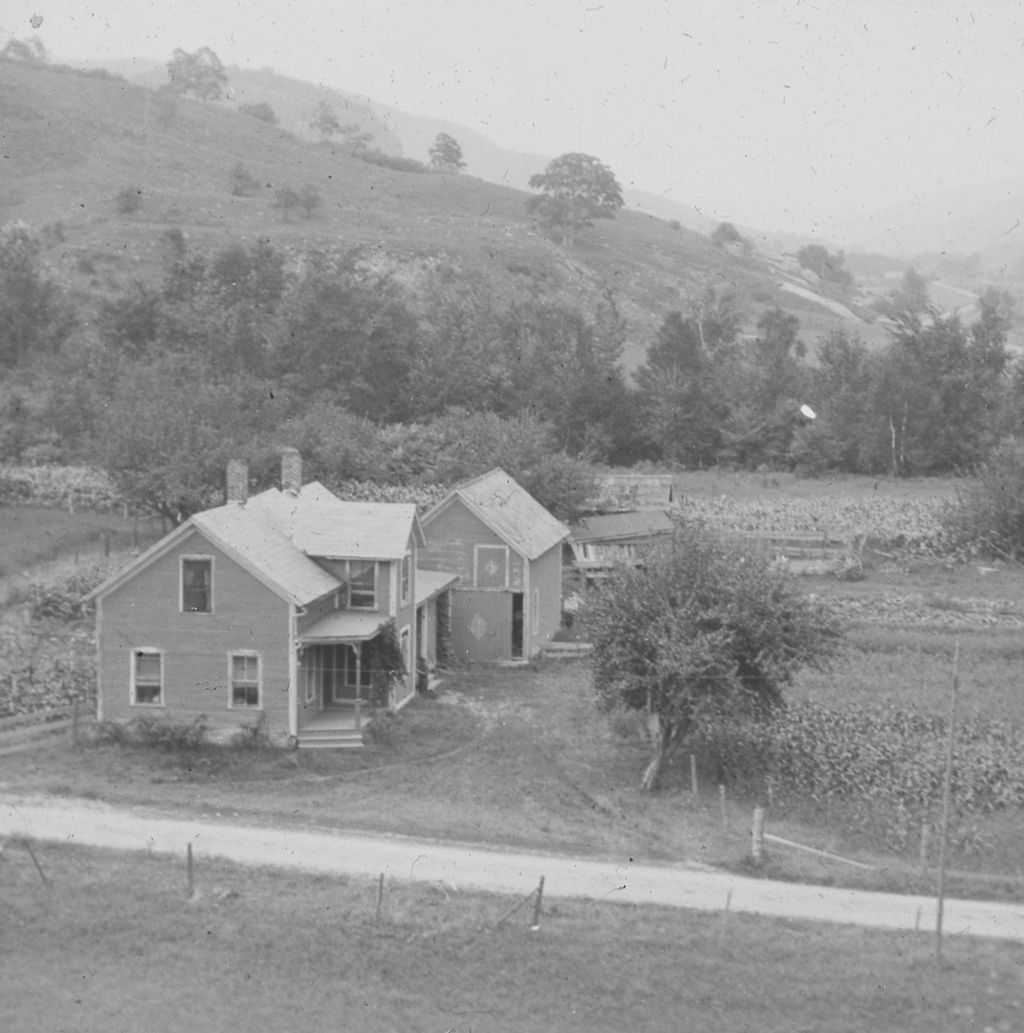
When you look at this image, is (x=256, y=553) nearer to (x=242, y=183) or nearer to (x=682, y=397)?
(x=682, y=397)

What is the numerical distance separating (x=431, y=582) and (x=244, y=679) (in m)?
8.96

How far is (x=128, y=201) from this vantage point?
101m

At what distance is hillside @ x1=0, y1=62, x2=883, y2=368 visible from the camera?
9912cm

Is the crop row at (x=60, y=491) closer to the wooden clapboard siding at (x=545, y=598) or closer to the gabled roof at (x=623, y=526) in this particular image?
the gabled roof at (x=623, y=526)

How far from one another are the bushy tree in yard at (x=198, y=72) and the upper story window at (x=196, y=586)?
140 m

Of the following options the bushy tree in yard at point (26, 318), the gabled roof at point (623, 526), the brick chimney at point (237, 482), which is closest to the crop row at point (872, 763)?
the brick chimney at point (237, 482)

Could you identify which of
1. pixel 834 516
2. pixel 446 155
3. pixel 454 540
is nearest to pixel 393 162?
pixel 446 155

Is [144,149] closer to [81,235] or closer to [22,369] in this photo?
[81,235]

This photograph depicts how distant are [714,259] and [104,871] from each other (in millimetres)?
117682

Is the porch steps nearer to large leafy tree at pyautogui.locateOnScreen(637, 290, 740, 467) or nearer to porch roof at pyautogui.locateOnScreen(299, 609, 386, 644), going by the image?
porch roof at pyautogui.locateOnScreen(299, 609, 386, 644)

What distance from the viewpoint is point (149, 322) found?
7588cm

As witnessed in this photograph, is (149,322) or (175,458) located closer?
(175,458)

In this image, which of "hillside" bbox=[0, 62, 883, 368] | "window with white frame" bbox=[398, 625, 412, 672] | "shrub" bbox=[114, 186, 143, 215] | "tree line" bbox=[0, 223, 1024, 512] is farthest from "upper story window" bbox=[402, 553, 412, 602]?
"shrub" bbox=[114, 186, 143, 215]

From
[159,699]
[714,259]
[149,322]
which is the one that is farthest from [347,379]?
[714,259]
